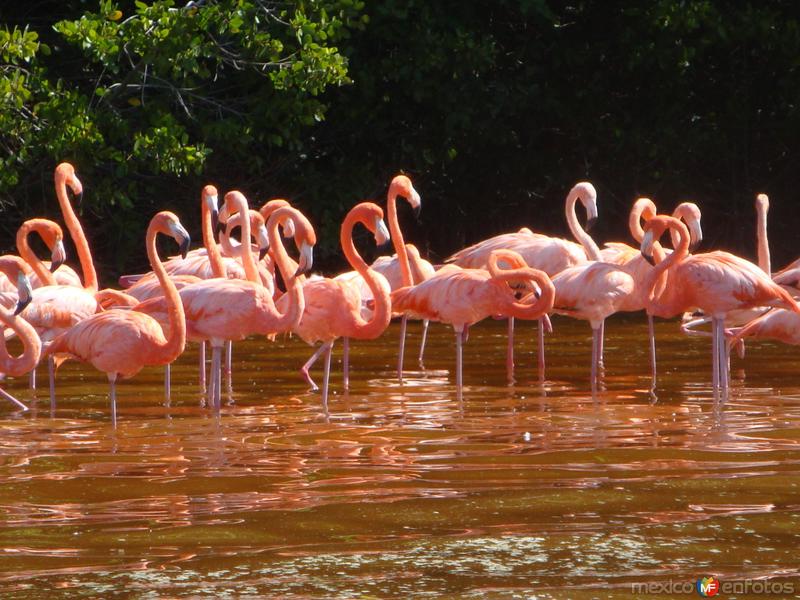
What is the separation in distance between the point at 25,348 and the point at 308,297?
5.01ft

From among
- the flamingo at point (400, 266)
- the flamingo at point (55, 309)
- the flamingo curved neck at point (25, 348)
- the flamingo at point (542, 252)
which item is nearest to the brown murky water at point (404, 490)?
the flamingo curved neck at point (25, 348)

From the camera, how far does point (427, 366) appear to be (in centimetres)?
843

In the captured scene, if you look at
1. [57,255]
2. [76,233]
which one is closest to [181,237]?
[57,255]

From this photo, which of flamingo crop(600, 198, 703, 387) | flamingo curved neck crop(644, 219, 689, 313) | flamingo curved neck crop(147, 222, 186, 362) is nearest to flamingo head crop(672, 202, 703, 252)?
flamingo crop(600, 198, 703, 387)

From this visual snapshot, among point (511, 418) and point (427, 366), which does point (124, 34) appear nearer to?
point (427, 366)

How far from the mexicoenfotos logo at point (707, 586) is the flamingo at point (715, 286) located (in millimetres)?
3552

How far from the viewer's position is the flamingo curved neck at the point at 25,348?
6.38 metres

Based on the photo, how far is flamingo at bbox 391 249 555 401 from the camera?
7.50 meters

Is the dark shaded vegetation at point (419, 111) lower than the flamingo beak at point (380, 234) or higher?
higher

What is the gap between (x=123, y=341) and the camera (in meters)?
6.26

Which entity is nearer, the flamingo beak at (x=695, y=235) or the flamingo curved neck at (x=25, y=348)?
the flamingo curved neck at (x=25, y=348)

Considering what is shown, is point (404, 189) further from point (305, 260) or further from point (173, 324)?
point (173, 324)

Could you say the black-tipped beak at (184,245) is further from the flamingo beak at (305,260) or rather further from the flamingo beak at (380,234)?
the flamingo beak at (380,234)

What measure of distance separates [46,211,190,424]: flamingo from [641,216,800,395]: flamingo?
8.08 ft
